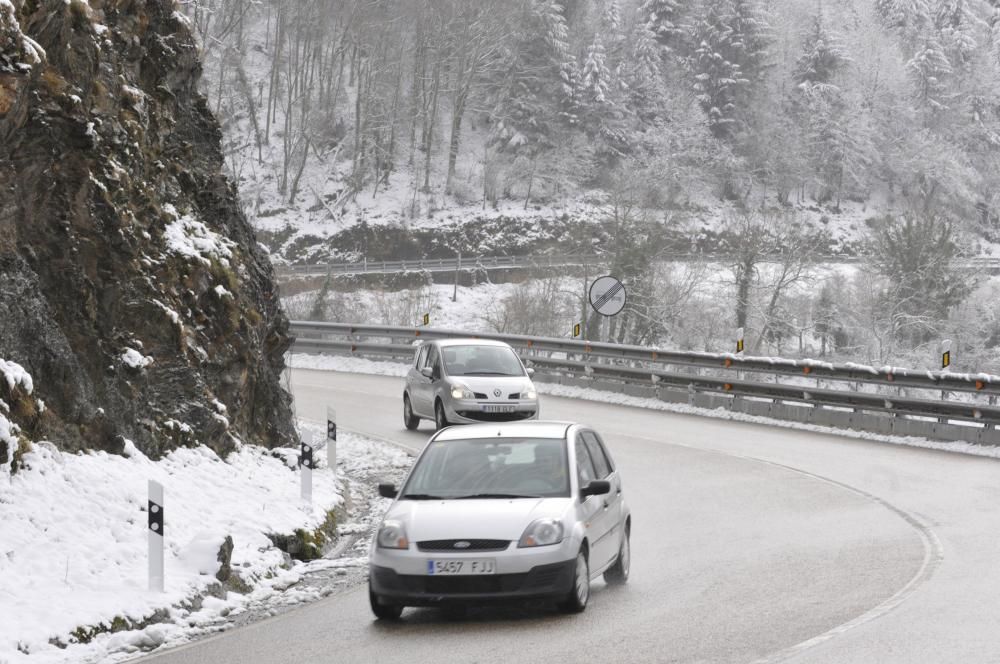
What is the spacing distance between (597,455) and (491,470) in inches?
52.3

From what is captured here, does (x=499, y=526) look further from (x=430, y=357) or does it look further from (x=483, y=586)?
(x=430, y=357)

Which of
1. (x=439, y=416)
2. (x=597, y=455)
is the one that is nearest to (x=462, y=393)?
(x=439, y=416)

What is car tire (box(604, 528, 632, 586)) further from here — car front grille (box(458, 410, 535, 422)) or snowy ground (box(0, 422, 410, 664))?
car front grille (box(458, 410, 535, 422))

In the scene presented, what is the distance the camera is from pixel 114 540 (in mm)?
10523

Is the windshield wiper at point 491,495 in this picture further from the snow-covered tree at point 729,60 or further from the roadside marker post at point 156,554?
the snow-covered tree at point 729,60

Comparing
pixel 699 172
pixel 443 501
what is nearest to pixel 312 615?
pixel 443 501

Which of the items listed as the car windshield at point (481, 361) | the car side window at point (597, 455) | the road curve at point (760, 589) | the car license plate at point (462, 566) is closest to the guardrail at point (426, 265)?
the car windshield at point (481, 361)

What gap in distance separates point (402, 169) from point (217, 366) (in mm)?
76905

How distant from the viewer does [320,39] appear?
283 ft

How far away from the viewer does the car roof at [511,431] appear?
10.6 metres

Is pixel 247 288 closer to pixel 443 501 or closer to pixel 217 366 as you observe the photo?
pixel 217 366

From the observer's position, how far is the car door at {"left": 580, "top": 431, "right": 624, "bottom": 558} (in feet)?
34.3

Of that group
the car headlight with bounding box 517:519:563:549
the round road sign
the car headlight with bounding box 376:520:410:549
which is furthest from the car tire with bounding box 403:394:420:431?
the car headlight with bounding box 517:519:563:549

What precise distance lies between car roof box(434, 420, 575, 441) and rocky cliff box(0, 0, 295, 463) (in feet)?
11.9
